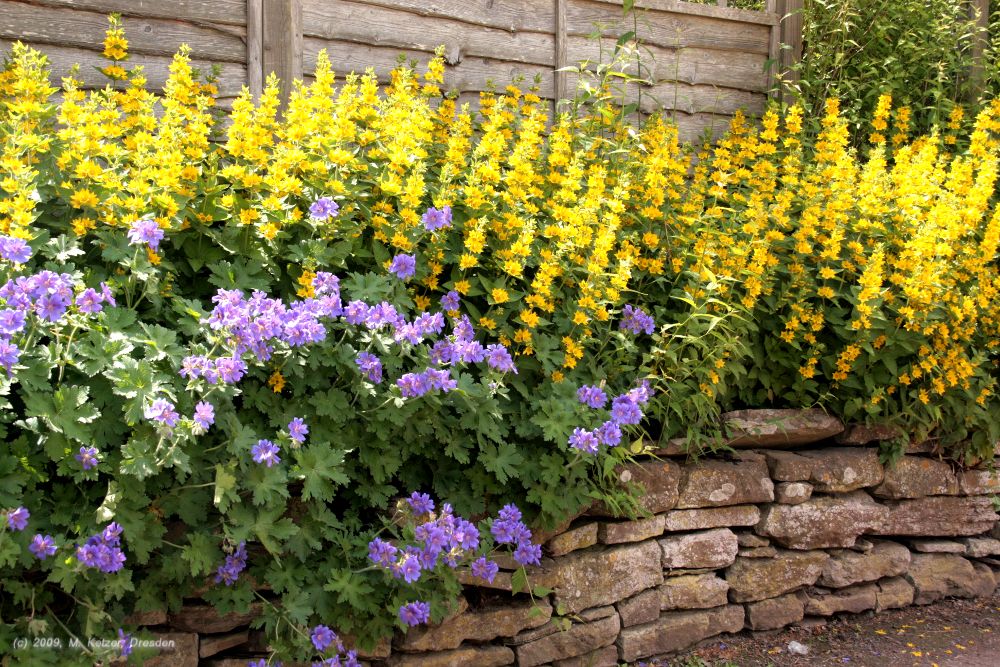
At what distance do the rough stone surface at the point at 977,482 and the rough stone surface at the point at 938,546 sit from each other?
0.82 ft

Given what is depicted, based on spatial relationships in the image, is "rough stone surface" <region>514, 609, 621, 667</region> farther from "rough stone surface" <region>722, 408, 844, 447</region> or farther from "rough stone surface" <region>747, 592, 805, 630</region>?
"rough stone surface" <region>722, 408, 844, 447</region>

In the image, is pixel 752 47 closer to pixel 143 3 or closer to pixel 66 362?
pixel 143 3

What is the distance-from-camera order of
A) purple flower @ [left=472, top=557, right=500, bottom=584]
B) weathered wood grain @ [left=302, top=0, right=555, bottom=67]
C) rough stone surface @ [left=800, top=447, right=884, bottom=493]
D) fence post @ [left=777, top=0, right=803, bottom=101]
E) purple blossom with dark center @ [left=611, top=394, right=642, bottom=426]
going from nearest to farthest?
purple flower @ [left=472, top=557, right=500, bottom=584] → purple blossom with dark center @ [left=611, top=394, right=642, bottom=426] → rough stone surface @ [left=800, top=447, right=884, bottom=493] → weathered wood grain @ [left=302, top=0, right=555, bottom=67] → fence post @ [left=777, top=0, right=803, bottom=101]

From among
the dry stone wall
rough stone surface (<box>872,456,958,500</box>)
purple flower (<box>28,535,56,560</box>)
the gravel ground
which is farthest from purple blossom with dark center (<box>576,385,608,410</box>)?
rough stone surface (<box>872,456,958,500</box>)

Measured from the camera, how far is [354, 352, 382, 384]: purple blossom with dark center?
2594 mm

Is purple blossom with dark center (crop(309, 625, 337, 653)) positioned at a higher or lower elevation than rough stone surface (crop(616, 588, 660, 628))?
higher

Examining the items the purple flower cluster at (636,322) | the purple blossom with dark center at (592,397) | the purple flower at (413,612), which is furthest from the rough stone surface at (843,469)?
the purple flower at (413,612)

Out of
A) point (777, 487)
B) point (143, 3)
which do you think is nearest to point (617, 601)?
point (777, 487)

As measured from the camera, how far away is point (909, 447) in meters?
4.34

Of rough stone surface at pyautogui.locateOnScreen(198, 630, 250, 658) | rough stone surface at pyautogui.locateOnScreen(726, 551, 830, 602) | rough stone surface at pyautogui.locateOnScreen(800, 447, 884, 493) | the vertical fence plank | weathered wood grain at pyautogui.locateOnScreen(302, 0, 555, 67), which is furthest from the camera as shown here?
weathered wood grain at pyautogui.locateOnScreen(302, 0, 555, 67)

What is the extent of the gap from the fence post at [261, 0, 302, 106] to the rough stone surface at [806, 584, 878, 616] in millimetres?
3168

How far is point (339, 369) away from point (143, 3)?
89.3 inches

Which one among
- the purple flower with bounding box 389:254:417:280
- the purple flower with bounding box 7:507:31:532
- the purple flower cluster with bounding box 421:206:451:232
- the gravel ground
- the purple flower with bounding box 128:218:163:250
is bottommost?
the gravel ground

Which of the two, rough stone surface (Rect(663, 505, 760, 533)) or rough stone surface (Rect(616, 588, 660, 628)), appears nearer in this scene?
rough stone surface (Rect(616, 588, 660, 628))
